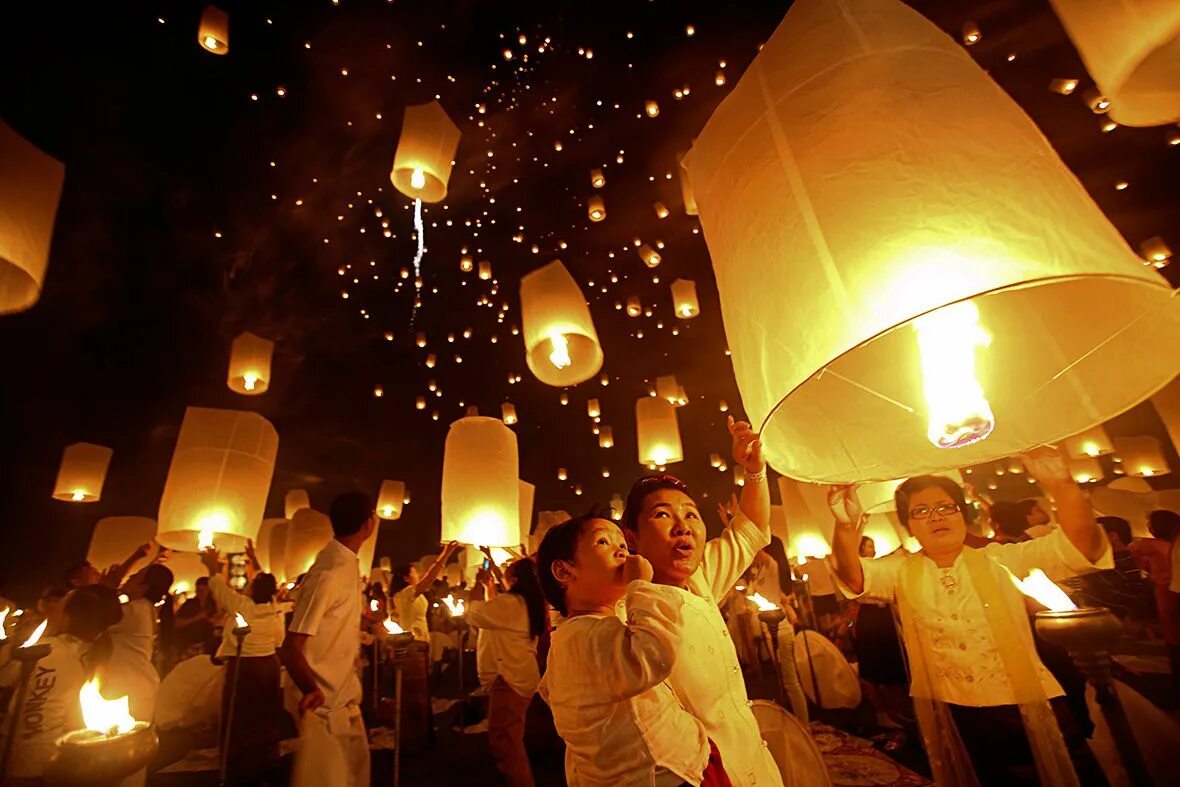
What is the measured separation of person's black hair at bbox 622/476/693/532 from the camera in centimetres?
223

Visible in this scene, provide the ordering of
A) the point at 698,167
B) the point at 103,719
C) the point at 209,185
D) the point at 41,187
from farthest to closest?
the point at 209,185
the point at 41,187
the point at 103,719
the point at 698,167

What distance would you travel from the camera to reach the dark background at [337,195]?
5590mm

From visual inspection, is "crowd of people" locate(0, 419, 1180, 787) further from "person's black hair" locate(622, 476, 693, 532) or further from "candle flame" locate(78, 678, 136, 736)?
"candle flame" locate(78, 678, 136, 736)

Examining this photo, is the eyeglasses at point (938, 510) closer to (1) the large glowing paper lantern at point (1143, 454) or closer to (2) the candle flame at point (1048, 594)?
(2) the candle flame at point (1048, 594)

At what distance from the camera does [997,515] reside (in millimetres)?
4496

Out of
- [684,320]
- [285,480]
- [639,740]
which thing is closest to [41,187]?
[639,740]

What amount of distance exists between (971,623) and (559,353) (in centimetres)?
284

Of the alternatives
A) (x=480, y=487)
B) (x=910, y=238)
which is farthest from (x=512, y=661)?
(x=910, y=238)

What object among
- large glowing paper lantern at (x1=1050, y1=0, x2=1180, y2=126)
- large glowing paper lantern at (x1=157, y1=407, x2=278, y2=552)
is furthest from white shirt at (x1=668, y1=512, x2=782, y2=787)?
large glowing paper lantern at (x1=157, y1=407, x2=278, y2=552)

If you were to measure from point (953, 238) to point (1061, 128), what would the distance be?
7.23 metres

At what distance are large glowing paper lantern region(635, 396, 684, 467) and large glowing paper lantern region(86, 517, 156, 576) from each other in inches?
367

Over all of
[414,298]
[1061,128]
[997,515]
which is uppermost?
[414,298]

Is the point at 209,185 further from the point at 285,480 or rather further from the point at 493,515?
the point at 285,480

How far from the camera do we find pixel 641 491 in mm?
2283
